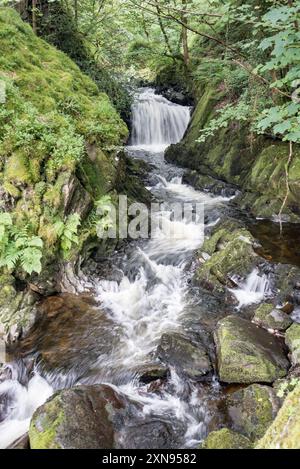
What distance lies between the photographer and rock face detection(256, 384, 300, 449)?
2490 millimetres

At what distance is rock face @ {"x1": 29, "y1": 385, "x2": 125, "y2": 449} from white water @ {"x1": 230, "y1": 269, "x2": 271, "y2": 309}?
3.59 meters

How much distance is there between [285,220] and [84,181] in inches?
221

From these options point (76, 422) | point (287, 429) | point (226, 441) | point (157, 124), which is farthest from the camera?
point (157, 124)

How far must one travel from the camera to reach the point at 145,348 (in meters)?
5.97

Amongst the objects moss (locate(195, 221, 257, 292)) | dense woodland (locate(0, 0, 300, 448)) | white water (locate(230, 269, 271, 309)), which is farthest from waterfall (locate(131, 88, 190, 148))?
white water (locate(230, 269, 271, 309))

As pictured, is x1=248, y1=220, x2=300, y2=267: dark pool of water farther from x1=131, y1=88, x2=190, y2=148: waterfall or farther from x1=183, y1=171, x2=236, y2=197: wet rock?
x1=131, y1=88, x2=190, y2=148: waterfall

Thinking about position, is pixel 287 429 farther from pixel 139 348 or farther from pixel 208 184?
pixel 208 184

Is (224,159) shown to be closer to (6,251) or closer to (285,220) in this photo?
(285,220)

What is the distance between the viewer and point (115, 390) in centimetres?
495

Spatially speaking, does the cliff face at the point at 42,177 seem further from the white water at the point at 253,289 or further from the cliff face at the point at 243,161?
the cliff face at the point at 243,161

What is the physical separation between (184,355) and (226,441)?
1756 millimetres

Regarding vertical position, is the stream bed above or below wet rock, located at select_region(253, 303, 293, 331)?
below

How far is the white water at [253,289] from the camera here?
713 cm

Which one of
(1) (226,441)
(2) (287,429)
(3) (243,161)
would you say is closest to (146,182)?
(3) (243,161)
